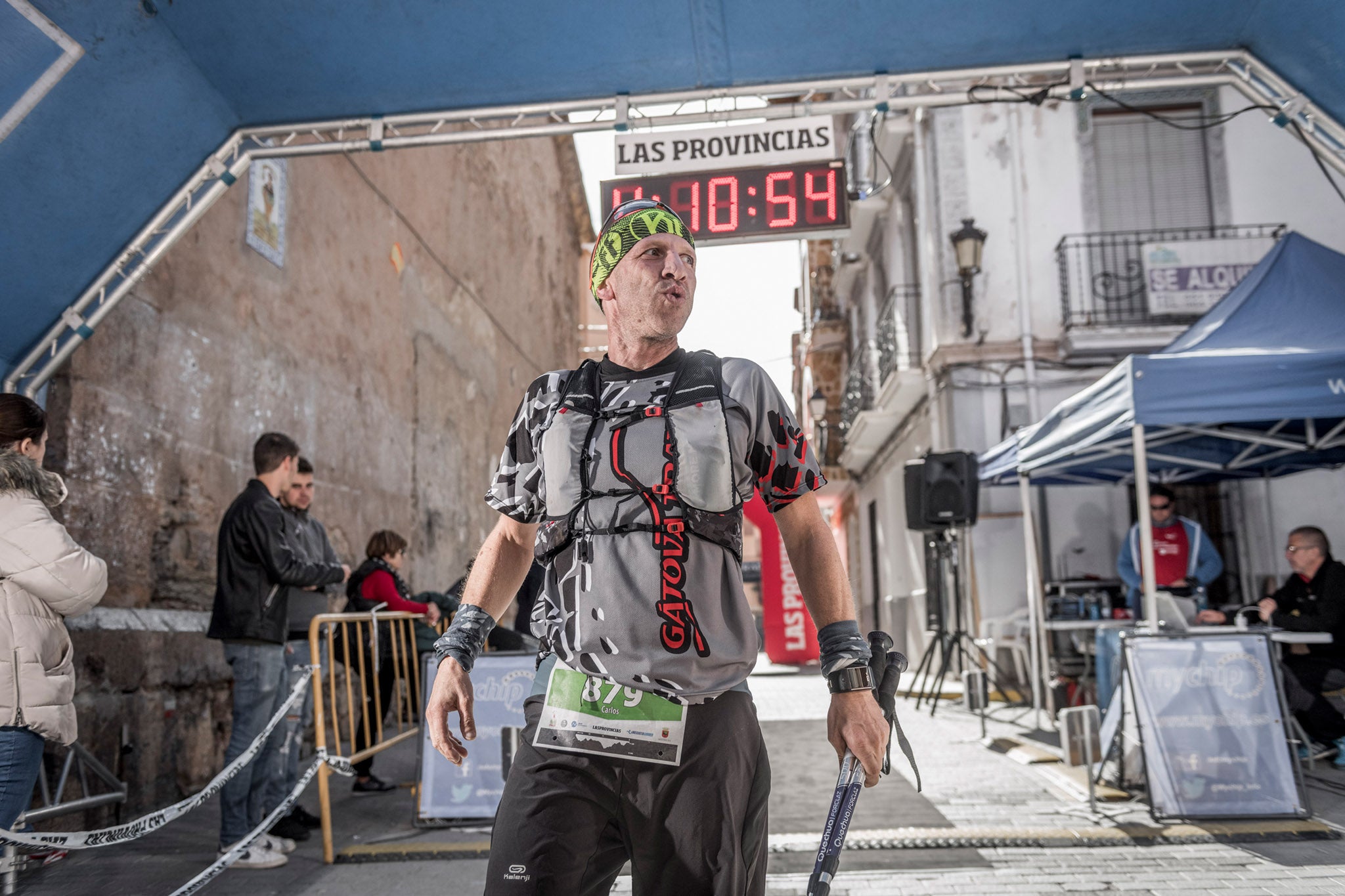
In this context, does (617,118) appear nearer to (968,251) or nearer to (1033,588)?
(1033,588)

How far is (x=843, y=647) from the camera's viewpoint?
6.56ft

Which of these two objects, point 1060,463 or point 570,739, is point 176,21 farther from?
point 1060,463

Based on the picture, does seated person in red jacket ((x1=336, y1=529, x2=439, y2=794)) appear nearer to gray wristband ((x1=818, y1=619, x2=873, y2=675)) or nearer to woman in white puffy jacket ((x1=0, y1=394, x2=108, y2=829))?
woman in white puffy jacket ((x1=0, y1=394, x2=108, y2=829))

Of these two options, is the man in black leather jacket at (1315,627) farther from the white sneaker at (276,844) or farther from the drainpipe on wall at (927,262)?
the drainpipe on wall at (927,262)

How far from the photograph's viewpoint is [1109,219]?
1364cm

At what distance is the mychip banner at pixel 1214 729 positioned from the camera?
17.7 feet

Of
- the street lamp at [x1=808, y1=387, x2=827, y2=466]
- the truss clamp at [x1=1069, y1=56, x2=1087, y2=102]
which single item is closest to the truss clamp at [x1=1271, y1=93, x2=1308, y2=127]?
the truss clamp at [x1=1069, y1=56, x2=1087, y2=102]

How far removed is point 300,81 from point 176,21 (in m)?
0.75

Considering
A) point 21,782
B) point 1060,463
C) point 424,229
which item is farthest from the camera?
point 424,229

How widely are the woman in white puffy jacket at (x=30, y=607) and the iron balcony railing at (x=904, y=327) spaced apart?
12692 millimetres

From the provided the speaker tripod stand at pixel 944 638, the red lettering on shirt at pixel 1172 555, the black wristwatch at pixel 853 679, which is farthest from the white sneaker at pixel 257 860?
the red lettering on shirt at pixel 1172 555

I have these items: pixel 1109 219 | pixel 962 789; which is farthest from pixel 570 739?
pixel 1109 219

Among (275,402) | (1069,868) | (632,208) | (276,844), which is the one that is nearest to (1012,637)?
(1069,868)

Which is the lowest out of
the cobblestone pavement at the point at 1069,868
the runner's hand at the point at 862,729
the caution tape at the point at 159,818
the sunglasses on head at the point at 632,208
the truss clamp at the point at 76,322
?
the cobblestone pavement at the point at 1069,868
